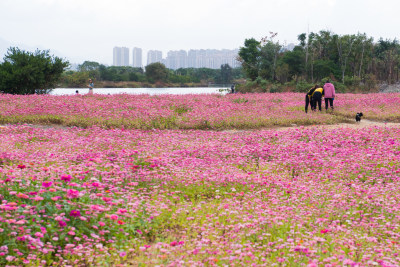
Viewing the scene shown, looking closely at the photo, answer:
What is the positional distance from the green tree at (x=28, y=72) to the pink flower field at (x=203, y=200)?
762 inches

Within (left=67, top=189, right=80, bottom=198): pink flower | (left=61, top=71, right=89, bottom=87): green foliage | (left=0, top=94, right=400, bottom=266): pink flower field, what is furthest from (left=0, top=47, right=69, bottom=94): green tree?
(left=61, top=71, right=89, bottom=87): green foliage

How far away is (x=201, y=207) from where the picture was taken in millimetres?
6754

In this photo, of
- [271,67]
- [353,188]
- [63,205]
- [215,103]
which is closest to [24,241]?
[63,205]

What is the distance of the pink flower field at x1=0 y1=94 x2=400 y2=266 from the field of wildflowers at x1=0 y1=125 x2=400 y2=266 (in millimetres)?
25

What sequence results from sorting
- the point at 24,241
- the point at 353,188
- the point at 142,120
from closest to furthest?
the point at 24,241 → the point at 353,188 → the point at 142,120

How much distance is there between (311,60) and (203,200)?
54.4m

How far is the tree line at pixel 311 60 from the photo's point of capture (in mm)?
57625

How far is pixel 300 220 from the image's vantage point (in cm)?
597

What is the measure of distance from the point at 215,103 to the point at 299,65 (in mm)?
36794

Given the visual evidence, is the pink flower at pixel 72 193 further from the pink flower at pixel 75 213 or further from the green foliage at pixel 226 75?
the green foliage at pixel 226 75

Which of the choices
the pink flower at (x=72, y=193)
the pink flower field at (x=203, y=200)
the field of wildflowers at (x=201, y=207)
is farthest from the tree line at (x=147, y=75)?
the pink flower at (x=72, y=193)

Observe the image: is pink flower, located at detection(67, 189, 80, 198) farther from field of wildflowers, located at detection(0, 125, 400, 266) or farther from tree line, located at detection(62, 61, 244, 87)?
tree line, located at detection(62, 61, 244, 87)

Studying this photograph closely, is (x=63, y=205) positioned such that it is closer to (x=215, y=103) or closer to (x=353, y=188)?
(x=353, y=188)

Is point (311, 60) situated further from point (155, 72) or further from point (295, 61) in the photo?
point (155, 72)
